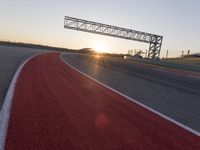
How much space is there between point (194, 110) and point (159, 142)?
148 inches

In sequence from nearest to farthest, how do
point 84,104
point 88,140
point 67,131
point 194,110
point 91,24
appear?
point 88,140 < point 67,131 < point 84,104 < point 194,110 < point 91,24

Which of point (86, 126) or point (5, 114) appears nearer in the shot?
point (86, 126)

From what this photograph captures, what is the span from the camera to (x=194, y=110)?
8.43m

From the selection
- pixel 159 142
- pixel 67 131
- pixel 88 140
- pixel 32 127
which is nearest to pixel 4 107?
pixel 32 127

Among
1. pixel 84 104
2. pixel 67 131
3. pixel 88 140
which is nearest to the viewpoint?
pixel 88 140

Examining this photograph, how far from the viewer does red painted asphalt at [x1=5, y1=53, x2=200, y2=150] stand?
4691mm

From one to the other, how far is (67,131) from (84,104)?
96.0 inches

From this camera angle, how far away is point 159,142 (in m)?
5.05

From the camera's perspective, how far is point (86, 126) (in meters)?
5.65

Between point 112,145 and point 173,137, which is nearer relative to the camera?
point 112,145

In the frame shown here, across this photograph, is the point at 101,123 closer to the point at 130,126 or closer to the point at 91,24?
the point at 130,126

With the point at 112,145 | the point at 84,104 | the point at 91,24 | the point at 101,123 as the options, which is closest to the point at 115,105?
the point at 84,104

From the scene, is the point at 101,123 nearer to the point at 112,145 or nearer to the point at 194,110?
the point at 112,145

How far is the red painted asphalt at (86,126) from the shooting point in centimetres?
469
